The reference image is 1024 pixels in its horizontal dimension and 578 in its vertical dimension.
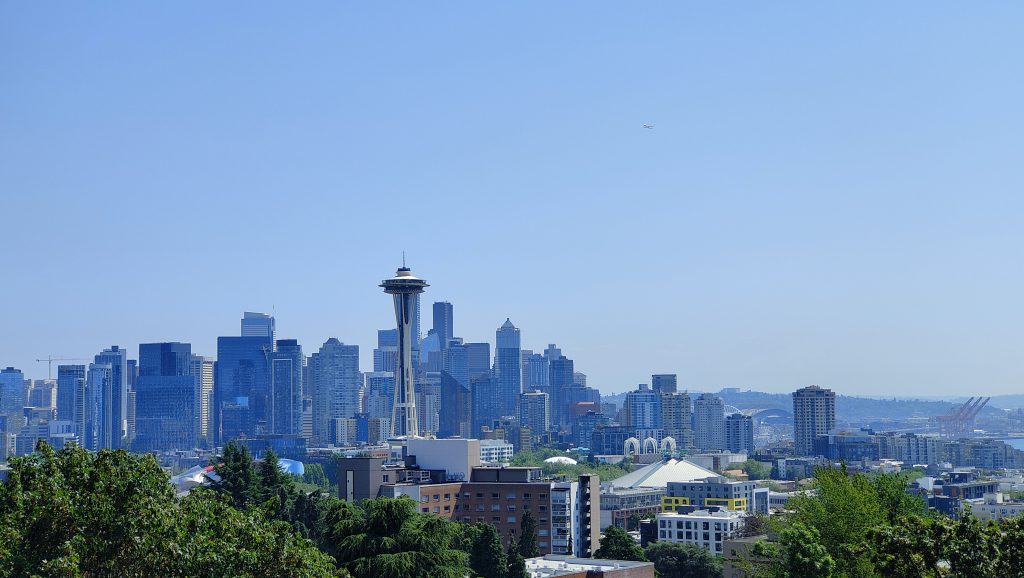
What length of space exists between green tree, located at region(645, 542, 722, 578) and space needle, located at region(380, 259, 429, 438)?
2976 inches

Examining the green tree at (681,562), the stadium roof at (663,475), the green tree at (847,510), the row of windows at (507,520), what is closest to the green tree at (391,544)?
the green tree at (847,510)

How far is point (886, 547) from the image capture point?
59.9ft

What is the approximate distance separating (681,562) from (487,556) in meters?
17.6

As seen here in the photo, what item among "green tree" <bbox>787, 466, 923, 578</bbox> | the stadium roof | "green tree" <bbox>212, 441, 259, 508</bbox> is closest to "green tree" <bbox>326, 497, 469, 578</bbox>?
"green tree" <bbox>787, 466, 923, 578</bbox>

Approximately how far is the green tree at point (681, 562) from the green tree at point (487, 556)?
1519 cm

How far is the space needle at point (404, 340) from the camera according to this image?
147625mm

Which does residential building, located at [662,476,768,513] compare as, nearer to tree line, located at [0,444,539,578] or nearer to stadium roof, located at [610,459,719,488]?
stadium roof, located at [610,459,719,488]

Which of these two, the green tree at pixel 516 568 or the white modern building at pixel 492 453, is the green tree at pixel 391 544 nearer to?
the green tree at pixel 516 568

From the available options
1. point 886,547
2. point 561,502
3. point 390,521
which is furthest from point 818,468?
point 561,502

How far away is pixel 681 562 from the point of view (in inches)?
2857

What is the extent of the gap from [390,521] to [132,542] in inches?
542

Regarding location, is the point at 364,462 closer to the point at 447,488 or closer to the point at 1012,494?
the point at 447,488

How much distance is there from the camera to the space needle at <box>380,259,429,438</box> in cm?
14762

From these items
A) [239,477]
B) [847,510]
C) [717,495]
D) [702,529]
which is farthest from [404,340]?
[847,510]
